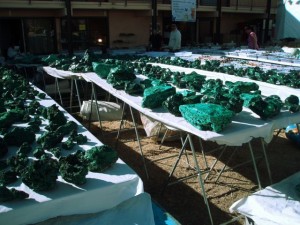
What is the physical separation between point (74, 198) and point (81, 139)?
0.88 meters

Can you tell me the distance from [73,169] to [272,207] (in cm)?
157

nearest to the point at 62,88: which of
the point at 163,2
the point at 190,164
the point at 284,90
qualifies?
the point at 190,164

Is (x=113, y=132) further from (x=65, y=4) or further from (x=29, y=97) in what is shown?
(x=65, y=4)

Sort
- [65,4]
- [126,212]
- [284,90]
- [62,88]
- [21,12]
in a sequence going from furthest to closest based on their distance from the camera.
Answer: [21,12], [65,4], [62,88], [284,90], [126,212]

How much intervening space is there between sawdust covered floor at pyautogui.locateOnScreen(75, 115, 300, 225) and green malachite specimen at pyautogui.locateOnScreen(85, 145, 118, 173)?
1.38 metres

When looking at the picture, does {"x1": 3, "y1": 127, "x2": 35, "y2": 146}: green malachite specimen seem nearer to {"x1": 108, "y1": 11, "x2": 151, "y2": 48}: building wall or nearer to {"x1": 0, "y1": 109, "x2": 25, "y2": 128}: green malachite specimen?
{"x1": 0, "y1": 109, "x2": 25, "y2": 128}: green malachite specimen

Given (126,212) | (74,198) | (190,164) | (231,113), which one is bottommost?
(190,164)

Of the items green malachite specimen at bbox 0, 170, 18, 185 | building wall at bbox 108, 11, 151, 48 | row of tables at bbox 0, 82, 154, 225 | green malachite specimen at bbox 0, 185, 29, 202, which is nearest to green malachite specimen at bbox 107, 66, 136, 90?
row of tables at bbox 0, 82, 154, 225

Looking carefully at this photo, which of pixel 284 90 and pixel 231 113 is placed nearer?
pixel 231 113

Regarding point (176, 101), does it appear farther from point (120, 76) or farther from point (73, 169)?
point (120, 76)

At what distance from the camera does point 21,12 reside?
43.3ft

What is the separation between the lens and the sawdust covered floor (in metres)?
3.68

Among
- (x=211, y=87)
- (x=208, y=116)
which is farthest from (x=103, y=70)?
(x=208, y=116)

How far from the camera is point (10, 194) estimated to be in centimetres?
207
